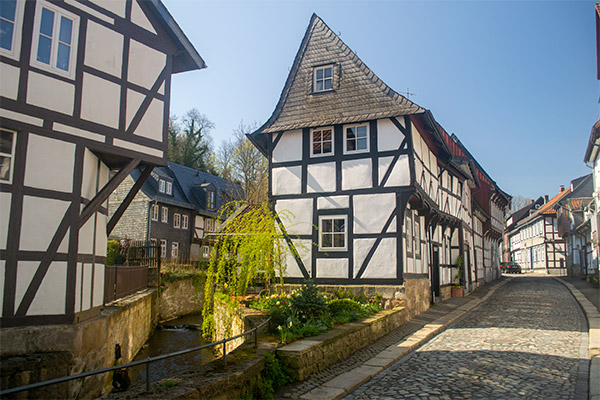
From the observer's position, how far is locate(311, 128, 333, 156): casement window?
15781mm

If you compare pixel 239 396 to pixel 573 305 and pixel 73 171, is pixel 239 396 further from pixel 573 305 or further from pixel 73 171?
pixel 573 305

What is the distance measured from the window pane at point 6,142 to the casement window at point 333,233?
9664 mm

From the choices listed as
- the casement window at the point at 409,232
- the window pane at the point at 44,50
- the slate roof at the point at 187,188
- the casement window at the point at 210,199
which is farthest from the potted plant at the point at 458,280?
the window pane at the point at 44,50

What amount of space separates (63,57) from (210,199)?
2792cm

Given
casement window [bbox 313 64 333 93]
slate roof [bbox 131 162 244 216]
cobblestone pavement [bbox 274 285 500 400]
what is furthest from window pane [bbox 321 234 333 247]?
slate roof [bbox 131 162 244 216]

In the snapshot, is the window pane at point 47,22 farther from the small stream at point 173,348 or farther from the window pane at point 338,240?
the window pane at point 338,240

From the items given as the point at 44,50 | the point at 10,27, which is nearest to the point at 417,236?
the point at 44,50

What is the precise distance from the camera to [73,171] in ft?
25.7

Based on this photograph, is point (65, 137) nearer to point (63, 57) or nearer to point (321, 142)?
point (63, 57)

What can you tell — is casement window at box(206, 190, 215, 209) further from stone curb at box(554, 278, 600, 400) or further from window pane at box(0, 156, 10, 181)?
window pane at box(0, 156, 10, 181)

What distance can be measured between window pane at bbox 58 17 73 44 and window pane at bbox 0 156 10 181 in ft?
7.84

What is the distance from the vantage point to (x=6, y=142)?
7.14m

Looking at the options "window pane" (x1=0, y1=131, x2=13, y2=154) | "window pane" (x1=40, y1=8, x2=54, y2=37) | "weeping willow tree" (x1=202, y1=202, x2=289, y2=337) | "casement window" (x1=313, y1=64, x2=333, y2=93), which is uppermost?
"casement window" (x1=313, y1=64, x2=333, y2=93)

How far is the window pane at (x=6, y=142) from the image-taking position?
23.2ft
